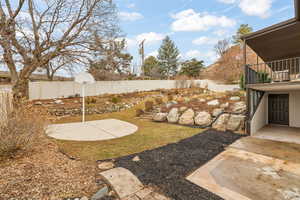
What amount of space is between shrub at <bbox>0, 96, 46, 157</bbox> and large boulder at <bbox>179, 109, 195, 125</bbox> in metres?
5.93

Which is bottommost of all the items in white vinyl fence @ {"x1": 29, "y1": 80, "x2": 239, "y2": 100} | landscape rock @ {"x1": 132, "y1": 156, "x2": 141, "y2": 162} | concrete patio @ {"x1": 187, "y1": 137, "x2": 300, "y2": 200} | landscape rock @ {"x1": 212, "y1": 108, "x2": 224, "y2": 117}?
concrete patio @ {"x1": 187, "y1": 137, "x2": 300, "y2": 200}

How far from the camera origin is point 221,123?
6348mm

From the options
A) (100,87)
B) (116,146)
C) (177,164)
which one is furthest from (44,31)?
(177,164)

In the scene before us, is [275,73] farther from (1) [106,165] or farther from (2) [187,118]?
(1) [106,165]

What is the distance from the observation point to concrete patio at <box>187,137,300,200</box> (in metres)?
2.19

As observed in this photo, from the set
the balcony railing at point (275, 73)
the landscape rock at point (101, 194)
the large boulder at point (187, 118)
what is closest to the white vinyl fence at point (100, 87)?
the large boulder at point (187, 118)

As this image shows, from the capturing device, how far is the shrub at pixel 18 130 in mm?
2957

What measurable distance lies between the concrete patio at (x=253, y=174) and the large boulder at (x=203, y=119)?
2760 mm

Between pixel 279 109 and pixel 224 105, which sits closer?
pixel 279 109

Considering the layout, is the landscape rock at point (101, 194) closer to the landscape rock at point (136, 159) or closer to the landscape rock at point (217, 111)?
the landscape rock at point (136, 159)

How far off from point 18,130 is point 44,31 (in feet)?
23.4

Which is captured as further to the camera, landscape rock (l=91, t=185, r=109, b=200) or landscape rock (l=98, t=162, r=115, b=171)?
landscape rock (l=98, t=162, r=115, b=171)

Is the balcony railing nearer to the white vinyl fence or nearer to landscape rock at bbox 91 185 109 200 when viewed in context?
landscape rock at bbox 91 185 109 200

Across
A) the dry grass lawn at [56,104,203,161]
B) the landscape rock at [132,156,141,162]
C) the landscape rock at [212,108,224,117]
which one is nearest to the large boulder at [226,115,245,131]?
the landscape rock at [212,108,224,117]
